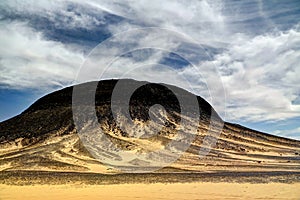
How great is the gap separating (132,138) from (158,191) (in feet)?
89.3

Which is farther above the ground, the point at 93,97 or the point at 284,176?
the point at 93,97

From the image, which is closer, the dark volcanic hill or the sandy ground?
the sandy ground

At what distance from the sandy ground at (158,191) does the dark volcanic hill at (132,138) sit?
9877mm

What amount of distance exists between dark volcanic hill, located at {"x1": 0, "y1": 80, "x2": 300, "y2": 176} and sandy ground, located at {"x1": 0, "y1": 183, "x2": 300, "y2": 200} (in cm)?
988

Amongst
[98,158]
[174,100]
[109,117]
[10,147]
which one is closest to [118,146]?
[98,158]

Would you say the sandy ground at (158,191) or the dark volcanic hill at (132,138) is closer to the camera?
the sandy ground at (158,191)

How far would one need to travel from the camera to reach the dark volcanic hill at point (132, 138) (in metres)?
36.7

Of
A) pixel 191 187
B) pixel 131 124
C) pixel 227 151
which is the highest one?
pixel 131 124

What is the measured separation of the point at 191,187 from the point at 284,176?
9.47 meters

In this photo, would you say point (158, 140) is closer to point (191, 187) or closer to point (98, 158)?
point (98, 158)

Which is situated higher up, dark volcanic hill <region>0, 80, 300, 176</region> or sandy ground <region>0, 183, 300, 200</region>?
dark volcanic hill <region>0, 80, 300, 176</region>

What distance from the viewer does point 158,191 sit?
20.8m

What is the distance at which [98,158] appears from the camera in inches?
1563

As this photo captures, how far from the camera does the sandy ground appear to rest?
62.0 feet
